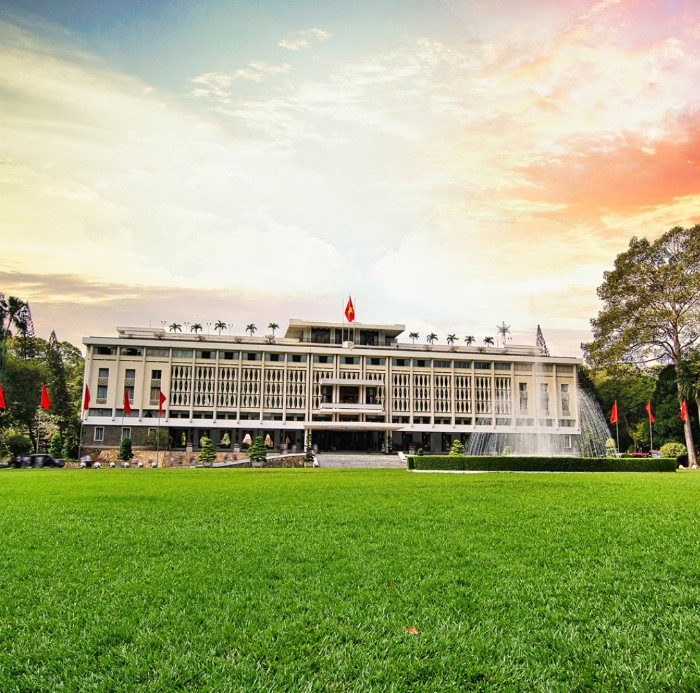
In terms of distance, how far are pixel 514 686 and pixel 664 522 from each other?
6.54m

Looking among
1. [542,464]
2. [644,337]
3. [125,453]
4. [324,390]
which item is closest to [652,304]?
[644,337]

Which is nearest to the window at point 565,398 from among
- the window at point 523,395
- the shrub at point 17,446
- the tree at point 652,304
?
the window at point 523,395

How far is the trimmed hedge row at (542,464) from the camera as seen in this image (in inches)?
1102

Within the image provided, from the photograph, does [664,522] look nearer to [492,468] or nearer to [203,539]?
[203,539]

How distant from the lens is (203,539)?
25.5ft

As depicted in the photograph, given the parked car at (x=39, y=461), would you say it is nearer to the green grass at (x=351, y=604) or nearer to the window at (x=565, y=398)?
the green grass at (x=351, y=604)

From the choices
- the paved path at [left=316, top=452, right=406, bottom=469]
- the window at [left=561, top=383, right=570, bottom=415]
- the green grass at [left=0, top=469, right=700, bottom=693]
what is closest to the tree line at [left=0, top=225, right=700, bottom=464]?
the window at [left=561, top=383, right=570, bottom=415]

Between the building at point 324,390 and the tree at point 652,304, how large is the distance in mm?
18751

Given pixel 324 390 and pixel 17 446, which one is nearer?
pixel 17 446

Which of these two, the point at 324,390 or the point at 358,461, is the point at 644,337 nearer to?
the point at 358,461

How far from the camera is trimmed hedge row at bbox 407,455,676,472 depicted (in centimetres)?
2798

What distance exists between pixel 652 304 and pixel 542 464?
16.8 metres

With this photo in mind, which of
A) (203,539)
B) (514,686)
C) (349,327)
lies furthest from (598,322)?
(514,686)

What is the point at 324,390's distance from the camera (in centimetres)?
6047
